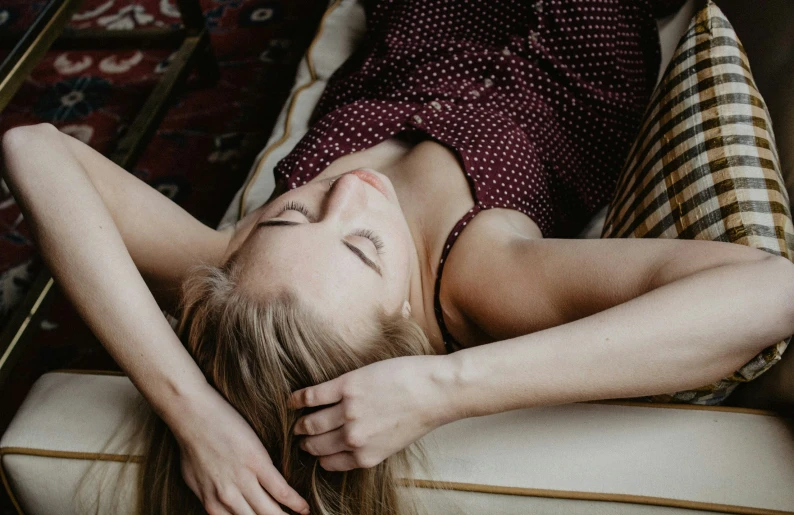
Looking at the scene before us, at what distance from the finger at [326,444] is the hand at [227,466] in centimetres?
6

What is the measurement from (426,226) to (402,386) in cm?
46

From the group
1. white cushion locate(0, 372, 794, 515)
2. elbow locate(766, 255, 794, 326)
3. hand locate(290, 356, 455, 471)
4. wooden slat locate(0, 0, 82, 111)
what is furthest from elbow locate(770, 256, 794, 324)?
wooden slat locate(0, 0, 82, 111)

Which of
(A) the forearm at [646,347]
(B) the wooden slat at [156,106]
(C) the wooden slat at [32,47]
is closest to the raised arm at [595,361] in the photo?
(A) the forearm at [646,347]

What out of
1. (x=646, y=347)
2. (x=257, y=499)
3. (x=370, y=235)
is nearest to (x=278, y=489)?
(x=257, y=499)

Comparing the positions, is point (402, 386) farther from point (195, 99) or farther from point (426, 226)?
point (195, 99)

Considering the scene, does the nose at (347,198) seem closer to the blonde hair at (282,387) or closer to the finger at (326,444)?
the blonde hair at (282,387)

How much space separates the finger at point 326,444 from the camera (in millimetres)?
780

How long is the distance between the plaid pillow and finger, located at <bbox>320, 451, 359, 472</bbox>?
0.42m

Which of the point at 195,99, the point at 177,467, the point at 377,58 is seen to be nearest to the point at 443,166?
the point at 377,58

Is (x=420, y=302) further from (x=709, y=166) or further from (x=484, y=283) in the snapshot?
(x=709, y=166)

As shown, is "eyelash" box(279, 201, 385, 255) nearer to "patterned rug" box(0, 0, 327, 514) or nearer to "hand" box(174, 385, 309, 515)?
"hand" box(174, 385, 309, 515)

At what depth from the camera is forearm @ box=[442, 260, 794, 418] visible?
74 cm

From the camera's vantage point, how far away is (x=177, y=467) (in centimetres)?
88

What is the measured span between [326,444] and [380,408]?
0.32 feet
